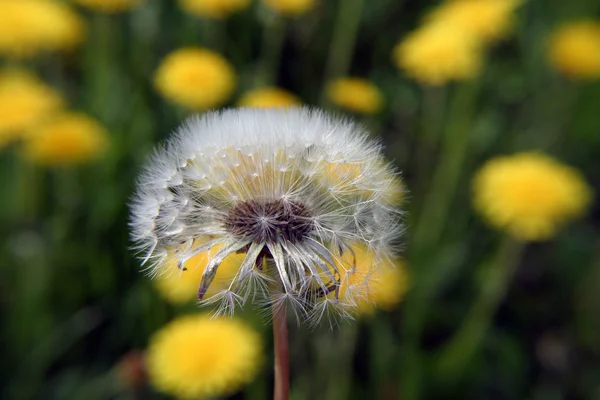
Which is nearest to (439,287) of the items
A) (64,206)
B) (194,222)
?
(64,206)

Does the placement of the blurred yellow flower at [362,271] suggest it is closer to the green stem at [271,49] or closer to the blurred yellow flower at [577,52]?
the green stem at [271,49]

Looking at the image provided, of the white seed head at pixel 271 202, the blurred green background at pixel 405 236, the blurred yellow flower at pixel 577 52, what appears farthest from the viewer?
the blurred yellow flower at pixel 577 52

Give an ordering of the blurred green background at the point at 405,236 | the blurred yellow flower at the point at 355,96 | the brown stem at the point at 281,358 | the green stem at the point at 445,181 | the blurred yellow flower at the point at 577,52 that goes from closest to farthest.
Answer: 1. the brown stem at the point at 281,358
2. the blurred green background at the point at 405,236
3. the blurred yellow flower at the point at 355,96
4. the green stem at the point at 445,181
5. the blurred yellow flower at the point at 577,52

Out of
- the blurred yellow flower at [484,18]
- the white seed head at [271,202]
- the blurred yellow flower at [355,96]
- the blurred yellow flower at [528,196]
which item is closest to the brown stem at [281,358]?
the white seed head at [271,202]

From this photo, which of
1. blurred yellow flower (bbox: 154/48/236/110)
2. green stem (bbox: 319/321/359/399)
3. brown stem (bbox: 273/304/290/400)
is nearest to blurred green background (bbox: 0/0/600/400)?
green stem (bbox: 319/321/359/399)

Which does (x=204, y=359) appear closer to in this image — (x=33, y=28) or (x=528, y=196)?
(x=528, y=196)

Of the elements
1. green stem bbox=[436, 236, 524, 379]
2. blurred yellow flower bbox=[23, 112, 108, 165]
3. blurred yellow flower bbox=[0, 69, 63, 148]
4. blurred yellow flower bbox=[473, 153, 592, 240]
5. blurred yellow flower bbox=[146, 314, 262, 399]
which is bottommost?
green stem bbox=[436, 236, 524, 379]

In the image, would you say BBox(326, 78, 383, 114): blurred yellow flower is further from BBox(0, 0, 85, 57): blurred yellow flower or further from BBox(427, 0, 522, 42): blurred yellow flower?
BBox(0, 0, 85, 57): blurred yellow flower
